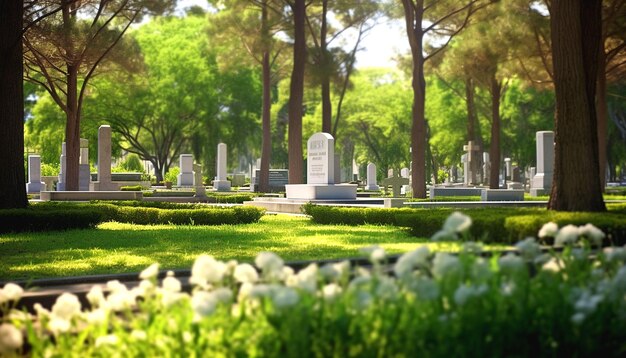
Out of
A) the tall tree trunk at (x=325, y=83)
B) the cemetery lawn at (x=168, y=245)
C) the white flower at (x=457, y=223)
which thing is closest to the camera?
the white flower at (x=457, y=223)

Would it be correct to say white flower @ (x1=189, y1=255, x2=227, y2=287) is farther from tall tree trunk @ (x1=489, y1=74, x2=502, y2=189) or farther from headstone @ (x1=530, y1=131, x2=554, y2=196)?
tall tree trunk @ (x1=489, y1=74, x2=502, y2=189)

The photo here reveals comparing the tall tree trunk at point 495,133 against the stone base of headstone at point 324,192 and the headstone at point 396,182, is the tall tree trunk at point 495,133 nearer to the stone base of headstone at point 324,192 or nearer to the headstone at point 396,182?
the headstone at point 396,182

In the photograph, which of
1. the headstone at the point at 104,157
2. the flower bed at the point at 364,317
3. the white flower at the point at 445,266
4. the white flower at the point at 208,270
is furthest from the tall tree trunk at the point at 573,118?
the headstone at the point at 104,157

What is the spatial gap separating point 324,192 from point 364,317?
20.9m

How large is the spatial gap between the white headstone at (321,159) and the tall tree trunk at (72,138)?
888cm

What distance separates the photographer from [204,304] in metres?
4.18

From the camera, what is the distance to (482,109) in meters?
55.5

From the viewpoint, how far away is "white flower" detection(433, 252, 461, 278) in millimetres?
4539

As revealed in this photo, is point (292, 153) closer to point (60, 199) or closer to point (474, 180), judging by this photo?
point (60, 199)

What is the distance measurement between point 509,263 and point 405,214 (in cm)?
1047

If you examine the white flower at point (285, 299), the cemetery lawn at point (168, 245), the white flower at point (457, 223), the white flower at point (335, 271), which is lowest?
the cemetery lawn at point (168, 245)

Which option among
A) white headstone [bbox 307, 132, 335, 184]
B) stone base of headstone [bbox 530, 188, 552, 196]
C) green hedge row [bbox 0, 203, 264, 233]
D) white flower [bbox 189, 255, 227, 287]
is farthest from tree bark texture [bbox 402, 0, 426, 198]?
white flower [bbox 189, 255, 227, 287]

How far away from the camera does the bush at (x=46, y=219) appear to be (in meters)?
16.0

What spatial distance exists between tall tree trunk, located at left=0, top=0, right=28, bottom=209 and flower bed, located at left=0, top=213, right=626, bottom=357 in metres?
13.0
